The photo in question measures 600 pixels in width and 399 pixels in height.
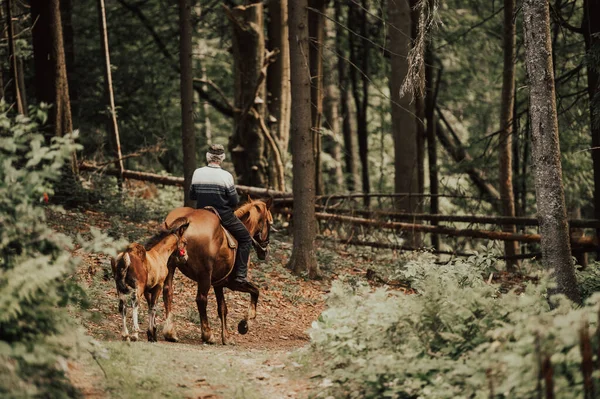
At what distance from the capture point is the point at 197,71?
100ft

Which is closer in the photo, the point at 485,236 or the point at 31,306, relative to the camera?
the point at 31,306

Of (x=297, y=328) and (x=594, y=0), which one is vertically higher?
(x=594, y=0)

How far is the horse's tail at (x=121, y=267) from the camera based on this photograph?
31.2 ft

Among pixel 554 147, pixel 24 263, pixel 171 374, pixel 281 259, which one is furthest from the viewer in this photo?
pixel 281 259

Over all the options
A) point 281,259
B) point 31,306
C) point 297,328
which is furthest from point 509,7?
point 31,306

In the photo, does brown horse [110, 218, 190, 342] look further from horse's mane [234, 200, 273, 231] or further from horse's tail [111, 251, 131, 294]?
horse's mane [234, 200, 273, 231]

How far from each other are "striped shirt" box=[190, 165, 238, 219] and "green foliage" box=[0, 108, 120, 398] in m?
4.58

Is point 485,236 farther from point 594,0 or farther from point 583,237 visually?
point 594,0

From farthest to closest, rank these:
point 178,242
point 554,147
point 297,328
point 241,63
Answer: point 241,63, point 297,328, point 178,242, point 554,147

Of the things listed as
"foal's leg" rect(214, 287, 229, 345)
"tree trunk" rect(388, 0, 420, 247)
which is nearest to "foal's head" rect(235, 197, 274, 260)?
"foal's leg" rect(214, 287, 229, 345)

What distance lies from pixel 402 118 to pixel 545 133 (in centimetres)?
1218

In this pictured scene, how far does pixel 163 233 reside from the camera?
10.4 metres

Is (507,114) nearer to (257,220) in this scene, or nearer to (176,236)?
(257,220)

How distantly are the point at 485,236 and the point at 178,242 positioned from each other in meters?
10.1
